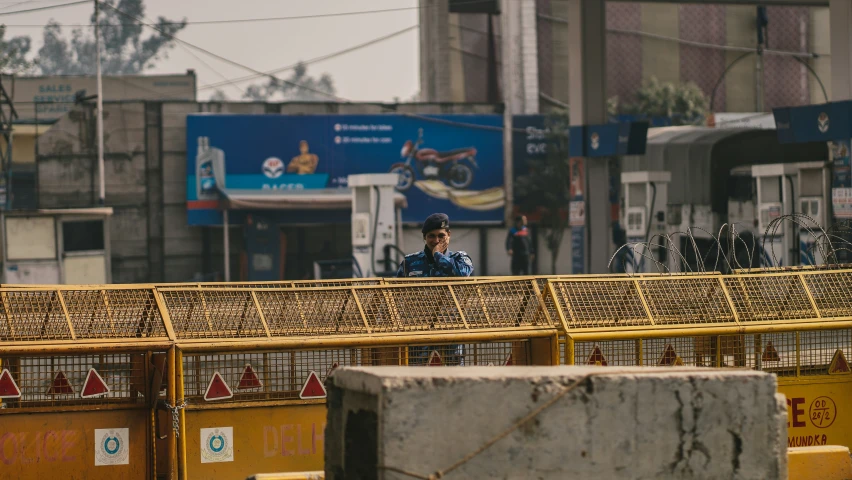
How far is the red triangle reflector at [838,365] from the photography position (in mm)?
9094

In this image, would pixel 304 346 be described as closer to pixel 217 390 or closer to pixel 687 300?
pixel 217 390

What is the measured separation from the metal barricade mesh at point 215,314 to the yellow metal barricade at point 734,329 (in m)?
1.96

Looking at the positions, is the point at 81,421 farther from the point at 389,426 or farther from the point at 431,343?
the point at 389,426

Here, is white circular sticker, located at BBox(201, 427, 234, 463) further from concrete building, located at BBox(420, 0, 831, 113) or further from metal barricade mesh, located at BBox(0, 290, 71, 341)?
concrete building, located at BBox(420, 0, 831, 113)

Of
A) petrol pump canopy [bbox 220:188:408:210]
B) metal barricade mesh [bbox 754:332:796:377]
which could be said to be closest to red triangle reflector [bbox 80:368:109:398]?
metal barricade mesh [bbox 754:332:796:377]

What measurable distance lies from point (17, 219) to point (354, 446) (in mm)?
20050

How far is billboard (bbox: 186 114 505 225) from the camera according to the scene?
37.4 metres

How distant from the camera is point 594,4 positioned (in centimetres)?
2588

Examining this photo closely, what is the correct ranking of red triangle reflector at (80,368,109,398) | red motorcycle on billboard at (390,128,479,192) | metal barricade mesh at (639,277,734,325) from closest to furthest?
red triangle reflector at (80,368,109,398) → metal barricade mesh at (639,277,734,325) → red motorcycle on billboard at (390,128,479,192)

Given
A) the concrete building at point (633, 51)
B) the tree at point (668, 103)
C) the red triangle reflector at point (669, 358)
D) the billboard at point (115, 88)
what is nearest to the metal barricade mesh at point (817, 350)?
the red triangle reflector at point (669, 358)

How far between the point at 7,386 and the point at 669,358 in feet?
14.0

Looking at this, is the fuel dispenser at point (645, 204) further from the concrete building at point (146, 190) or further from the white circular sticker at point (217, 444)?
the white circular sticker at point (217, 444)

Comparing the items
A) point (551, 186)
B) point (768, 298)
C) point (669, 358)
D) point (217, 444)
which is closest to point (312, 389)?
point (217, 444)

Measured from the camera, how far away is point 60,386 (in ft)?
25.3
